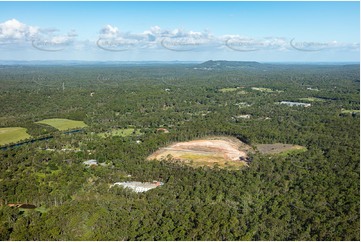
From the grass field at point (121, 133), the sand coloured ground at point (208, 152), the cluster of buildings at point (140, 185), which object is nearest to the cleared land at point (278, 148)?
the sand coloured ground at point (208, 152)

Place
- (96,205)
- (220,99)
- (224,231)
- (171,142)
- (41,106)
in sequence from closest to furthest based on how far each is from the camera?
1. (224,231)
2. (96,205)
3. (171,142)
4. (41,106)
5. (220,99)

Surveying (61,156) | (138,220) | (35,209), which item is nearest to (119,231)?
(138,220)

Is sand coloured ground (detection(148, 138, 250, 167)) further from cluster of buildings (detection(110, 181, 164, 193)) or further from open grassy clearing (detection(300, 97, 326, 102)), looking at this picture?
open grassy clearing (detection(300, 97, 326, 102))

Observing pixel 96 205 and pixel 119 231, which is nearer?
pixel 119 231

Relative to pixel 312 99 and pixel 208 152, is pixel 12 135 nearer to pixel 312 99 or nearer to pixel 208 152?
pixel 208 152

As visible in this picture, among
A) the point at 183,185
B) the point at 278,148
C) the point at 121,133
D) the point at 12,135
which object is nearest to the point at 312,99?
the point at 278,148

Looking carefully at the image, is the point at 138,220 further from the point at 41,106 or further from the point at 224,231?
the point at 41,106
